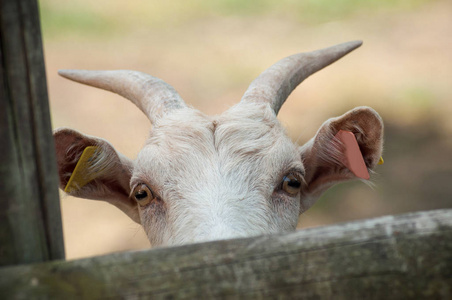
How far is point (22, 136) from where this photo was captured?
1.37 meters

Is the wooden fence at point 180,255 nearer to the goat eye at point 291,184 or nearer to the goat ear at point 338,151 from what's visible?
the goat eye at point 291,184

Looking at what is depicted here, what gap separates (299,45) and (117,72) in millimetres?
8790

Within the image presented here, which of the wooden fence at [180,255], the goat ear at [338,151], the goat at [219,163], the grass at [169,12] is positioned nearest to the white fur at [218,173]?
the goat at [219,163]

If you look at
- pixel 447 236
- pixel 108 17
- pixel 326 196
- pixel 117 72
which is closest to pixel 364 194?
pixel 326 196

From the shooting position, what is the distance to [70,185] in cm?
371

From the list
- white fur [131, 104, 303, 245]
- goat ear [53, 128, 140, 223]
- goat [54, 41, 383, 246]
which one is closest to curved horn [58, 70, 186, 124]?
goat [54, 41, 383, 246]

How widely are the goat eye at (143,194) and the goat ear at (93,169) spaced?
0.39 m

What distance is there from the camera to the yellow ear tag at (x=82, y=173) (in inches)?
142

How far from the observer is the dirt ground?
8.62 m

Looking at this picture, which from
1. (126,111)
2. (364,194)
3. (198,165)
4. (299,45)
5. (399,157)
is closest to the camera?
(198,165)

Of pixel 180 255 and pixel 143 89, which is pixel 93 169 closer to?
pixel 143 89

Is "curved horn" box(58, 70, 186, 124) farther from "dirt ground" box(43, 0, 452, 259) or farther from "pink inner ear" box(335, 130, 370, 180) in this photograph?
"dirt ground" box(43, 0, 452, 259)

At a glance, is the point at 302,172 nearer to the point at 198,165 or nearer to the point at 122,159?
the point at 198,165

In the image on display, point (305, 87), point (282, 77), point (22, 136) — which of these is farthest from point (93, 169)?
point (305, 87)
